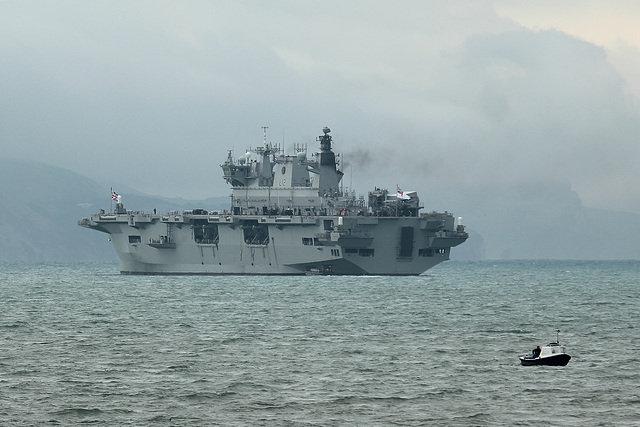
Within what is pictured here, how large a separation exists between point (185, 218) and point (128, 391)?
71.4 metres

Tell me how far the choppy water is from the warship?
2486 cm

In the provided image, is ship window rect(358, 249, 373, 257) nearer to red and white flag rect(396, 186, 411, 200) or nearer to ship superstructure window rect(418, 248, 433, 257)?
ship superstructure window rect(418, 248, 433, 257)

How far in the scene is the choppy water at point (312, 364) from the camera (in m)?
30.2

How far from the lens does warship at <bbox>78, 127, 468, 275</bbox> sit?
98.4m

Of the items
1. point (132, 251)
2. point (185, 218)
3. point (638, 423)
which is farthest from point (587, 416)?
point (132, 251)

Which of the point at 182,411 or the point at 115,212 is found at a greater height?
the point at 115,212

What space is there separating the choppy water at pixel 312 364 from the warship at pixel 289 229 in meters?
24.9

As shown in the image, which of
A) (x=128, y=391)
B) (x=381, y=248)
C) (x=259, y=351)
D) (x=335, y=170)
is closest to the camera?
(x=128, y=391)

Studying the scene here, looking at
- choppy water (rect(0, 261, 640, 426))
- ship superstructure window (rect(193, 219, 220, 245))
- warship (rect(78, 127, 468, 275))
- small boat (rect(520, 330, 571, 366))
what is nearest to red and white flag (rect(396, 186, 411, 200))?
warship (rect(78, 127, 468, 275))

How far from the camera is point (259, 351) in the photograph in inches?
1709

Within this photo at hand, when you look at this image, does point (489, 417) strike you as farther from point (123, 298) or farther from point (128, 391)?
point (123, 298)

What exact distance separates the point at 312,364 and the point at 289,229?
60.8 metres

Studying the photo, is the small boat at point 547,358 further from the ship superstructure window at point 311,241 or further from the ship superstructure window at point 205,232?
the ship superstructure window at point 205,232

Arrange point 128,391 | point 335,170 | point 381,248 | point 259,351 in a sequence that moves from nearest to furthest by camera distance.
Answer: point 128,391 < point 259,351 < point 381,248 < point 335,170
